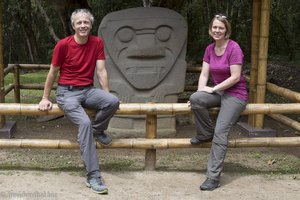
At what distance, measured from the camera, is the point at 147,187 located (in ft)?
12.4

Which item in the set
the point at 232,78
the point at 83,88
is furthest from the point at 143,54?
the point at 232,78

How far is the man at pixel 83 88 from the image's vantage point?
363cm

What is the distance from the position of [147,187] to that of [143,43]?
248 cm

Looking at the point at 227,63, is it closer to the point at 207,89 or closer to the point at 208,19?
the point at 207,89

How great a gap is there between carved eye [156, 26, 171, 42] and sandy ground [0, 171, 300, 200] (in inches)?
89.3

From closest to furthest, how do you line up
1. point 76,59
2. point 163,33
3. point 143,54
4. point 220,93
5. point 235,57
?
point 235,57
point 76,59
point 220,93
point 143,54
point 163,33

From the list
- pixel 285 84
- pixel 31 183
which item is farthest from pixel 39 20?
pixel 31 183

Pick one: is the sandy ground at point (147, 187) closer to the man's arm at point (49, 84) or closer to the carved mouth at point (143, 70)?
the man's arm at point (49, 84)

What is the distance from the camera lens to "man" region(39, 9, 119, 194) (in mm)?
3626

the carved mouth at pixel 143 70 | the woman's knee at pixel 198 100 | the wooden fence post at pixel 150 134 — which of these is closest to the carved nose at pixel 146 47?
the carved mouth at pixel 143 70

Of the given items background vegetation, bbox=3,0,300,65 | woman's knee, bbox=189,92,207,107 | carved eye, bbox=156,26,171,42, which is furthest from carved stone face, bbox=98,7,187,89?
background vegetation, bbox=3,0,300,65

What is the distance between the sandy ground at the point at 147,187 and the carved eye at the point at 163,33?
2.27 m

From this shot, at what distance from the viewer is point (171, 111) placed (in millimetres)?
3998

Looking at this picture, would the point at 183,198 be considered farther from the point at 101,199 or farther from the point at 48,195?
the point at 48,195
